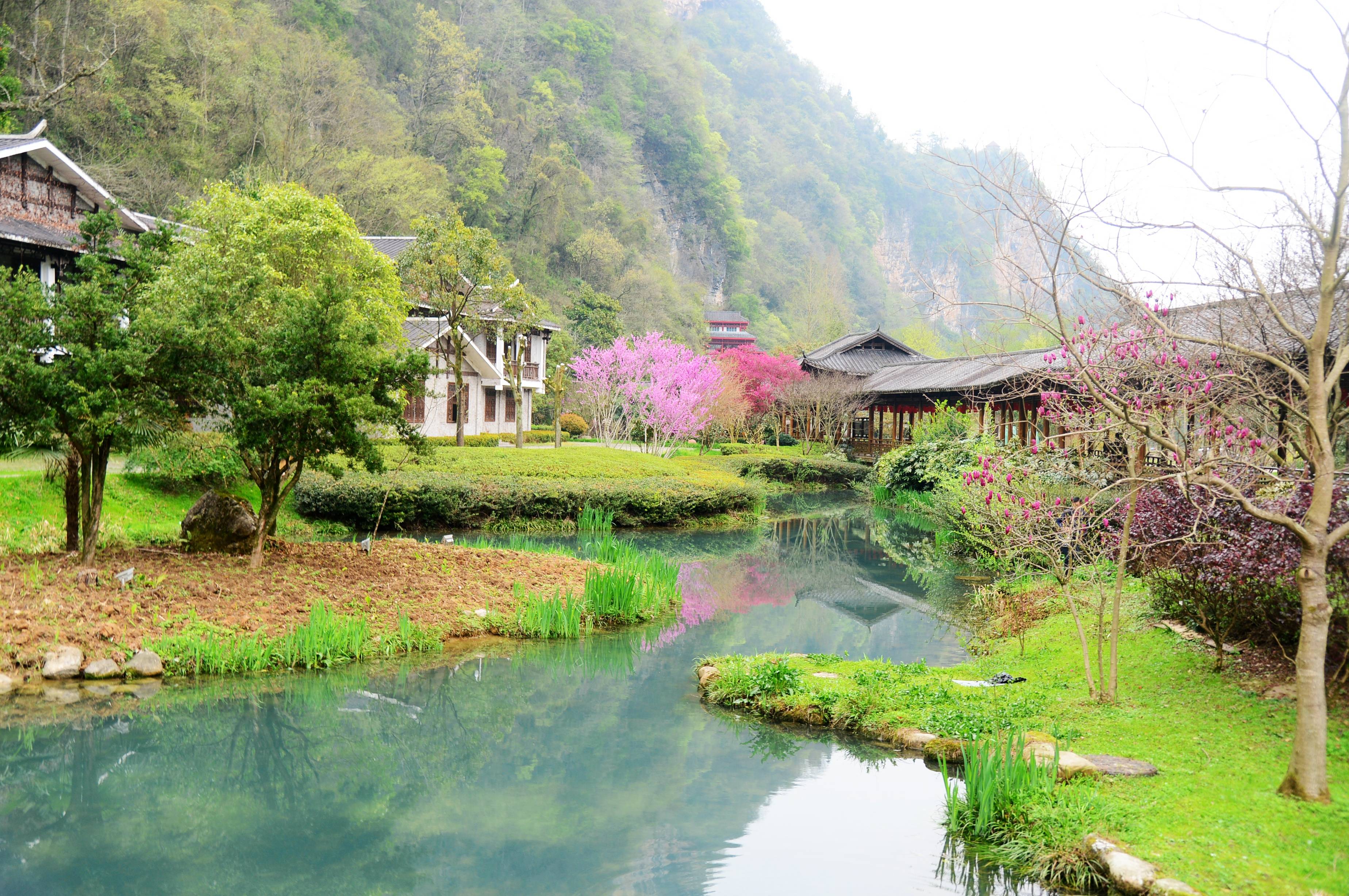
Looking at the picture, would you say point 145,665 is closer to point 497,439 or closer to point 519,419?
point 519,419

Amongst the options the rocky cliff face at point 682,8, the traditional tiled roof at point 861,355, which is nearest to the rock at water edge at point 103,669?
the traditional tiled roof at point 861,355

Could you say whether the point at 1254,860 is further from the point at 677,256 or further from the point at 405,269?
the point at 677,256

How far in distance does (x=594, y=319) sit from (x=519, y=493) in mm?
27919

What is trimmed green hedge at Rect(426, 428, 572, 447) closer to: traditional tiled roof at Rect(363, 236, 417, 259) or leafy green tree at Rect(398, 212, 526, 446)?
leafy green tree at Rect(398, 212, 526, 446)

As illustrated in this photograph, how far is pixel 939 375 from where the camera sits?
3130 cm

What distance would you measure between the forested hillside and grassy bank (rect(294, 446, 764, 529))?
702 cm

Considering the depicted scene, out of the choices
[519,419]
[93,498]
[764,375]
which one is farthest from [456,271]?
[764,375]

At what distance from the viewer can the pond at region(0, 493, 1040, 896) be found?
4.83 m

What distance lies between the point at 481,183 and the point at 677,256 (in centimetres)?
2506

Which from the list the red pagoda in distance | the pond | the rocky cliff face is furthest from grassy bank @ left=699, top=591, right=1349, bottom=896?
the rocky cliff face

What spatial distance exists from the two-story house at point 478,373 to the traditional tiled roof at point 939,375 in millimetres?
13110

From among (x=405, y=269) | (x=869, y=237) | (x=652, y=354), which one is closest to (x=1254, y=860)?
(x=405, y=269)

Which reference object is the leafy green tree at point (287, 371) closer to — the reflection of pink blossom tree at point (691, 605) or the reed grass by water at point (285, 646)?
the reed grass by water at point (285, 646)

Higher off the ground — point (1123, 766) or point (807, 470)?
point (807, 470)
